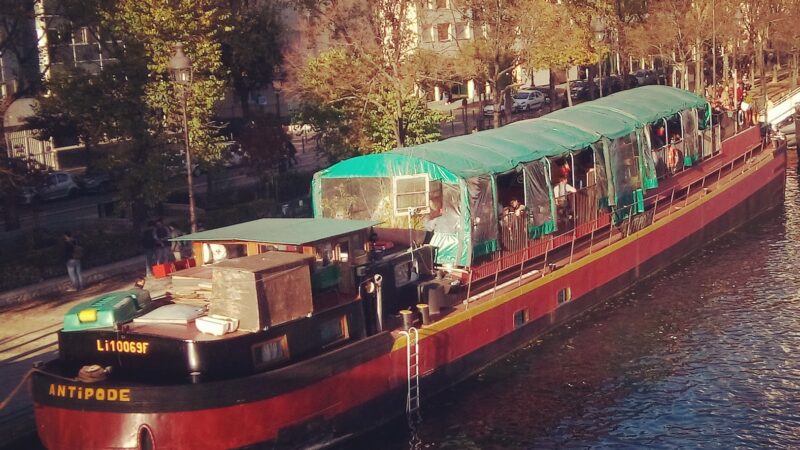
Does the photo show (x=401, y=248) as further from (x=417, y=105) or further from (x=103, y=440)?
(x=417, y=105)

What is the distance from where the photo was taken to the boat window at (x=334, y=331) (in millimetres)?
20125

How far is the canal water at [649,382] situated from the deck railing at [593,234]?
2.07 meters

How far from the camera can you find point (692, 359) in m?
26.0

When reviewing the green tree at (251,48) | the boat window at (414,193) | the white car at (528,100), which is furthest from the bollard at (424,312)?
the white car at (528,100)

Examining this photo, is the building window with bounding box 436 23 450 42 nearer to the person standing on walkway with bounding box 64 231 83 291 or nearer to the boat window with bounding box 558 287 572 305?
the boat window with bounding box 558 287 572 305

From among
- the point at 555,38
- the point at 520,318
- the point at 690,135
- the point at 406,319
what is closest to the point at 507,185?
the point at 520,318

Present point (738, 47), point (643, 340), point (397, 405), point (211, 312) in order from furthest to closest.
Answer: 1. point (738, 47)
2. point (643, 340)
3. point (397, 405)
4. point (211, 312)

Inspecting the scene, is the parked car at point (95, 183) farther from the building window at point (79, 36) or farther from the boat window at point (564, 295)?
the boat window at point (564, 295)

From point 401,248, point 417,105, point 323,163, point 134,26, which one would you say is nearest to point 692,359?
point 401,248

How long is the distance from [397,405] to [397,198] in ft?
18.6

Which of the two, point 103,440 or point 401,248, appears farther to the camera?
point 401,248

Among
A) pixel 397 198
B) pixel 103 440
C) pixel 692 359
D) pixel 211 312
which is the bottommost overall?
pixel 692 359

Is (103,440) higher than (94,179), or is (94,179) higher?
(94,179)

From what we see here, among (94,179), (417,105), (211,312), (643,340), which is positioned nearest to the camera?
(211,312)
